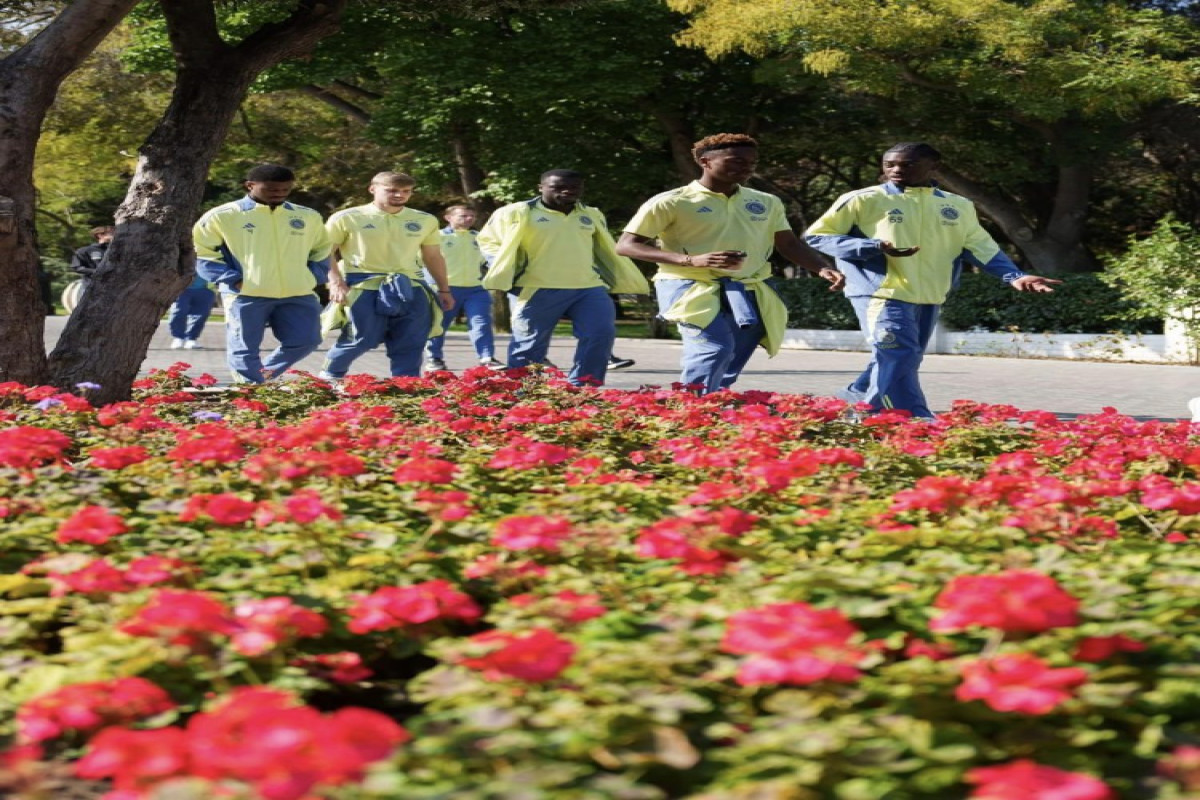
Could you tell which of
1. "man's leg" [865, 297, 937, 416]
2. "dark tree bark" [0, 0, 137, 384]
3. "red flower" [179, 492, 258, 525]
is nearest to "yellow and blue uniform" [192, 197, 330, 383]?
"dark tree bark" [0, 0, 137, 384]

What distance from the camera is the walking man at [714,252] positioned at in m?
8.61

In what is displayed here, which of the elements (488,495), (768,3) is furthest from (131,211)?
(768,3)

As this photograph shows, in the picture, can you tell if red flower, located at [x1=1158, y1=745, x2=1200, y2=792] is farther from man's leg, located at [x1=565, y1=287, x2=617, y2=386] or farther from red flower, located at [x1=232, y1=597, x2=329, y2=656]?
man's leg, located at [x1=565, y1=287, x2=617, y2=386]

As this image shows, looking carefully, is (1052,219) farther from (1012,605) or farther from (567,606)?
(1012,605)

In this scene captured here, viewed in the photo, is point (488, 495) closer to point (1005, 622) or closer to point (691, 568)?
point (691, 568)

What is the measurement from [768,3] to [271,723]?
2247 cm

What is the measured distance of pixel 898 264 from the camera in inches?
345

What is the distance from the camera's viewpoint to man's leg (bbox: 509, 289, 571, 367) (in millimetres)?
10578

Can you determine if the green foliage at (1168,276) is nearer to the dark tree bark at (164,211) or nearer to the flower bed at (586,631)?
the dark tree bark at (164,211)

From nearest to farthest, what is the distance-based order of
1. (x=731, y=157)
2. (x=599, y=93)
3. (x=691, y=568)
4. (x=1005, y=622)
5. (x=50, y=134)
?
(x=1005, y=622) → (x=691, y=568) → (x=731, y=157) → (x=599, y=93) → (x=50, y=134)

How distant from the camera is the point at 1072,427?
21.9ft

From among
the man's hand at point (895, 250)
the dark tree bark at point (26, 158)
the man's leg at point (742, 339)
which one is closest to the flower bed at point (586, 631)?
the man's hand at point (895, 250)

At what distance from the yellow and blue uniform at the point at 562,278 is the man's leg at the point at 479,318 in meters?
5.86

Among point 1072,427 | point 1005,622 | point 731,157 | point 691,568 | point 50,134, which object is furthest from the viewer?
point 50,134
